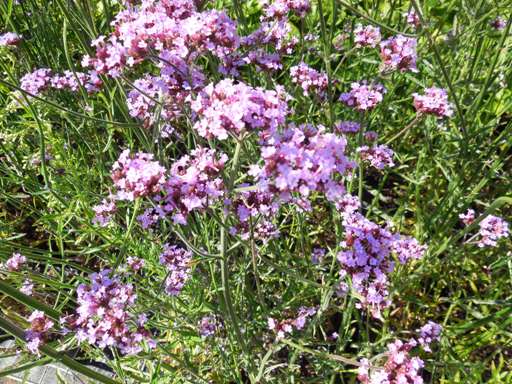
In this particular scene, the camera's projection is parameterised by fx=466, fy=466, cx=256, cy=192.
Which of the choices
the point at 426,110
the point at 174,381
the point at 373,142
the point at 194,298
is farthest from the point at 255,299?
the point at 426,110

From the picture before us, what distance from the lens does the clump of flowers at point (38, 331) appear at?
3.29 ft

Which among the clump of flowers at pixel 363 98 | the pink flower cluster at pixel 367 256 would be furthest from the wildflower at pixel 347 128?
the pink flower cluster at pixel 367 256

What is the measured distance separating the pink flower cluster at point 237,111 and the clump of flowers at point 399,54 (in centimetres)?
58

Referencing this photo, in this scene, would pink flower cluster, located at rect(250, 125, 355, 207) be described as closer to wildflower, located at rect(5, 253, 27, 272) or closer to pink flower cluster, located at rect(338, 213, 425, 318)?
pink flower cluster, located at rect(338, 213, 425, 318)

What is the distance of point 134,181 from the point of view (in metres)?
0.91

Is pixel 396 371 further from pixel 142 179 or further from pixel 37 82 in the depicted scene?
pixel 37 82

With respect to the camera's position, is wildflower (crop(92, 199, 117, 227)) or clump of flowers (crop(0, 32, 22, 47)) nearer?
wildflower (crop(92, 199, 117, 227))

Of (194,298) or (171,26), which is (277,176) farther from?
(194,298)

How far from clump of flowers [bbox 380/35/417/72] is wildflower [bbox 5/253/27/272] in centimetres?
120

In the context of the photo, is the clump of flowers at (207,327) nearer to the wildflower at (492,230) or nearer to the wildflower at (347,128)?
the wildflower at (347,128)

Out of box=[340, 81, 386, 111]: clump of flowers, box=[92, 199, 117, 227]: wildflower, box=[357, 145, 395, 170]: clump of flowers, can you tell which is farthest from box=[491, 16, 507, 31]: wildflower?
box=[92, 199, 117, 227]: wildflower

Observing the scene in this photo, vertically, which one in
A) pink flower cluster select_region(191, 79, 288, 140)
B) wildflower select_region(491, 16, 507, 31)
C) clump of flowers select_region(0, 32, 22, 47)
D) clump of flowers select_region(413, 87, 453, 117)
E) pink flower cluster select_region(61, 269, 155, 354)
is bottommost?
pink flower cluster select_region(61, 269, 155, 354)

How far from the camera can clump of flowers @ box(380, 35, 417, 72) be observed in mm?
1317

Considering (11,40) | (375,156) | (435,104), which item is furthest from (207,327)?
(11,40)
